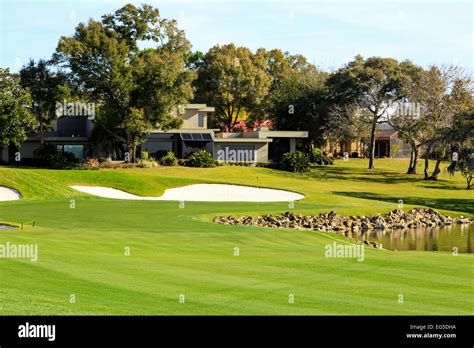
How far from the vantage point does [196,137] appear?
7475 cm

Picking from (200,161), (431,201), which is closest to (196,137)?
(200,161)

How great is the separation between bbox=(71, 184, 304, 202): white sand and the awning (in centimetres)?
2234

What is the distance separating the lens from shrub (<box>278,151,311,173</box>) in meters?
73.8

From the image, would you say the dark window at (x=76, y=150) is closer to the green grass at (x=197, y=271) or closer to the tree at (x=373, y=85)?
the tree at (x=373, y=85)

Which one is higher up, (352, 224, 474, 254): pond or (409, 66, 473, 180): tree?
(409, 66, 473, 180): tree

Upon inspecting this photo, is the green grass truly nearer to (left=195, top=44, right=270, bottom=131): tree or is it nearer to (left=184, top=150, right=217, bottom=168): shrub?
(left=184, top=150, right=217, bottom=168): shrub

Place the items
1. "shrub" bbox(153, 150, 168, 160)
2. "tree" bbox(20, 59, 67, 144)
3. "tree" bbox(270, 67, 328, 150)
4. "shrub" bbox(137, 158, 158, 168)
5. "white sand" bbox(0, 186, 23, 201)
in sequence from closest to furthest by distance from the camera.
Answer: "white sand" bbox(0, 186, 23, 201) → "shrub" bbox(137, 158, 158, 168) → "tree" bbox(20, 59, 67, 144) → "shrub" bbox(153, 150, 168, 160) → "tree" bbox(270, 67, 328, 150)

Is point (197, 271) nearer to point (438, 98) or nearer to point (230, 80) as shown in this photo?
point (438, 98)

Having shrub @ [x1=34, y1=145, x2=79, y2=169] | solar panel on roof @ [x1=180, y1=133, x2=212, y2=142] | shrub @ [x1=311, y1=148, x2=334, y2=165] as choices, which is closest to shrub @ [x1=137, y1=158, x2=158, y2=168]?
shrub @ [x1=34, y1=145, x2=79, y2=169]

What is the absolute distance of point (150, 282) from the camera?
1516 cm

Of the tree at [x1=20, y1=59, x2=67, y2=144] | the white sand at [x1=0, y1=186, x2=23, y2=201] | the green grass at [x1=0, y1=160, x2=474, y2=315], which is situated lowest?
the white sand at [x1=0, y1=186, x2=23, y2=201]

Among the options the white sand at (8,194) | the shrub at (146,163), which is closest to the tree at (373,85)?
the shrub at (146,163)
